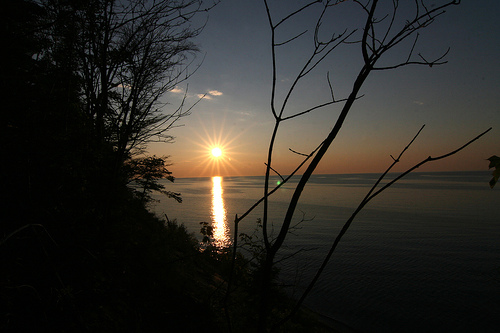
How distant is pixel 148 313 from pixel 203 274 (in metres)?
5.50

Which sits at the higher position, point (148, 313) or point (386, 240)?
point (148, 313)

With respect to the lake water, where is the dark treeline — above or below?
above

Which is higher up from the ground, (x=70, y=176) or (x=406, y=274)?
(x=70, y=176)

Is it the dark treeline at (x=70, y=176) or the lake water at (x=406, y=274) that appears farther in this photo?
the lake water at (x=406, y=274)

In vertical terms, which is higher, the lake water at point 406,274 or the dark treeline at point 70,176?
the dark treeline at point 70,176

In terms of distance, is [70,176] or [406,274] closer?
[70,176]

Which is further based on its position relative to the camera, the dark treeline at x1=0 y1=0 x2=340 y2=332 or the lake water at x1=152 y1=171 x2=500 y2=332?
the lake water at x1=152 y1=171 x2=500 y2=332

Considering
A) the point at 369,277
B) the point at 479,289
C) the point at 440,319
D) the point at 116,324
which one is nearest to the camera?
the point at 116,324

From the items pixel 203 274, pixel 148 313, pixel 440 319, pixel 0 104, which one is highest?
pixel 0 104

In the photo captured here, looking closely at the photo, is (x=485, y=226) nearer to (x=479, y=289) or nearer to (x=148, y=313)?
(x=479, y=289)

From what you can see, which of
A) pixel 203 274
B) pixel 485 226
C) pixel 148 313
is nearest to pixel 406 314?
pixel 203 274

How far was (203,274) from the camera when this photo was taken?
11.9m

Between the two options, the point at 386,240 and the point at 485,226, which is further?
the point at 485,226

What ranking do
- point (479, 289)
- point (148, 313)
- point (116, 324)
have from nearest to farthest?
point (116, 324)
point (148, 313)
point (479, 289)
